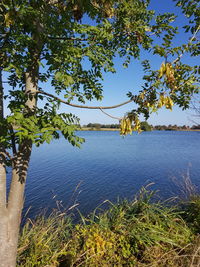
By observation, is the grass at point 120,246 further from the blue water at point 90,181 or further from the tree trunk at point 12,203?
the blue water at point 90,181

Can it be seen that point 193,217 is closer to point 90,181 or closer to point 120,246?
point 120,246

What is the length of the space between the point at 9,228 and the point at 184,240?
12.8ft

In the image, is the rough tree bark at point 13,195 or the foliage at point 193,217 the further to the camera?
the foliage at point 193,217

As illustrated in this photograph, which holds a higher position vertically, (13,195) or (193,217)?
(13,195)

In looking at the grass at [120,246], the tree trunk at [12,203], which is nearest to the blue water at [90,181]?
the grass at [120,246]

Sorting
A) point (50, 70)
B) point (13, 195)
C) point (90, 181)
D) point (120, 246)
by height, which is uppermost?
point (50, 70)

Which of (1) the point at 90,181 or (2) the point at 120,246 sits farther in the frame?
(1) the point at 90,181

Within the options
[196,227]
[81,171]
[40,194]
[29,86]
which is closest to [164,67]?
[29,86]

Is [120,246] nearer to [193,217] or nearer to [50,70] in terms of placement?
[193,217]

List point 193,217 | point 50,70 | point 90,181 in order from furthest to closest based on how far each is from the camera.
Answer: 1. point 90,181
2. point 193,217
3. point 50,70

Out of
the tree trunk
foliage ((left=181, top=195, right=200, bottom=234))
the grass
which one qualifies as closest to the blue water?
foliage ((left=181, top=195, right=200, bottom=234))

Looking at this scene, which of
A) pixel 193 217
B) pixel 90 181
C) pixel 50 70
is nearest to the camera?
pixel 50 70

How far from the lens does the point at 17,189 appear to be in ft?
10.9

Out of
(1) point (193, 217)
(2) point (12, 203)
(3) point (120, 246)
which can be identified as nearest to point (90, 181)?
(1) point (193, 217)
